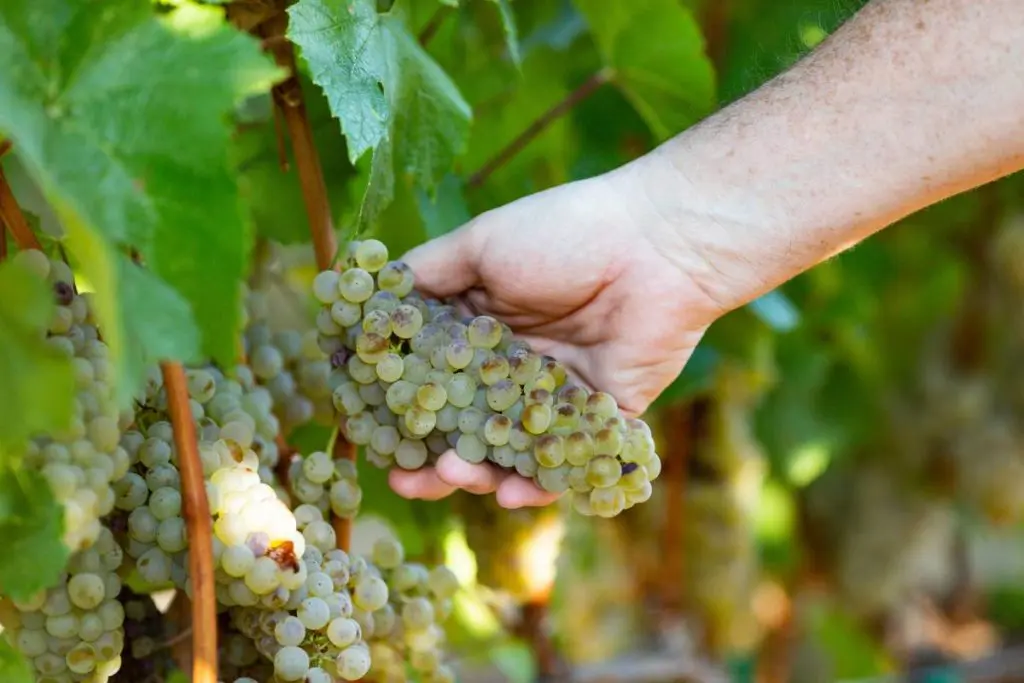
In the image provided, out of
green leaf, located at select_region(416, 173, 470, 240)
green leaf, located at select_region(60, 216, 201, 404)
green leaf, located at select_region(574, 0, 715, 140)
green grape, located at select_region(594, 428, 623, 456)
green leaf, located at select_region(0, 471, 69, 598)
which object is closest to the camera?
green leaf, located at select_region(60, 216, 201, 404)

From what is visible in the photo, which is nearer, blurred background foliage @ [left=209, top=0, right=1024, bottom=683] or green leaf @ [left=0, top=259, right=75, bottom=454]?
green leaf @ [left=0, top=259, right=75, bottom=454]

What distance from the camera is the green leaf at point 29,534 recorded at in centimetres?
52

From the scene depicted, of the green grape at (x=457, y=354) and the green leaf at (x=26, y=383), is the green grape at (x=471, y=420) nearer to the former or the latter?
the green grape at (x=457, y=354)

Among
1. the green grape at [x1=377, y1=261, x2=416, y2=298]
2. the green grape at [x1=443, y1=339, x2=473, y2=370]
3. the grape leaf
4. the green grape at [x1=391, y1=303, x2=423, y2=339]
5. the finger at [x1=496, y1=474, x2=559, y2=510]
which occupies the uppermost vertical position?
the grape leaf

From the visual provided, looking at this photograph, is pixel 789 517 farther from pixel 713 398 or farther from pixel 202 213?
pixel 202 213

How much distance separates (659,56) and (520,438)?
1.65 feet

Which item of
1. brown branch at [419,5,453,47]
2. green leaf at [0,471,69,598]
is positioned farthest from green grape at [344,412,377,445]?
brown branch at [419,5,453,47]

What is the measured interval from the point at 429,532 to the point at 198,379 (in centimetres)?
49

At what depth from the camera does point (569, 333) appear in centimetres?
81

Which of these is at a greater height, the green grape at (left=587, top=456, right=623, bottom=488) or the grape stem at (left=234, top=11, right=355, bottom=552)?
the grape stem at (left=234, top=11, right=355, bottom=552)

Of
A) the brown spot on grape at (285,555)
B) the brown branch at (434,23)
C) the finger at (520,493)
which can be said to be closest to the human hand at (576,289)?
the finger at (520,493)

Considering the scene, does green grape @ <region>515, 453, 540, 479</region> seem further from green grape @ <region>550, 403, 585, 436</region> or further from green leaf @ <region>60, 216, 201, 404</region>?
green leaf @ <region>60, 216, 201, 404</region>

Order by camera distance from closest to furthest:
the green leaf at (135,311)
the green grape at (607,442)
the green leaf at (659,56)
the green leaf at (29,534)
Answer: the green leaf at (135,311)
the green leaf at (29,534)
the green grape at (607,442)
the green leaf at (659,56)

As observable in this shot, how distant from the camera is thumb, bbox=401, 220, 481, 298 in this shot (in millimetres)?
736
